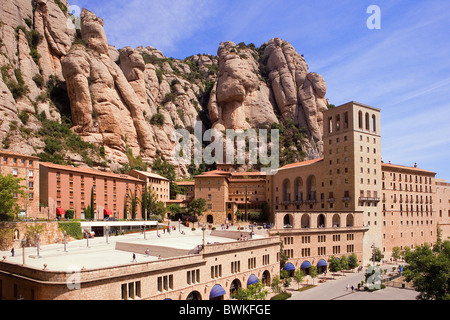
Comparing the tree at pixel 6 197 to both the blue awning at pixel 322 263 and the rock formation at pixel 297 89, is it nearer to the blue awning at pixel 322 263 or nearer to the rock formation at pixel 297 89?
the blue awning at pixel 322 263

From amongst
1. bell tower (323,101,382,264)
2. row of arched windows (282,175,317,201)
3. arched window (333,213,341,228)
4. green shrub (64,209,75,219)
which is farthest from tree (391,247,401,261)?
green shrub (64,209,75,219)

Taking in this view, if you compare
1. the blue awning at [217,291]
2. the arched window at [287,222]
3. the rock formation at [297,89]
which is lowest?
the blue awning at [217,291]

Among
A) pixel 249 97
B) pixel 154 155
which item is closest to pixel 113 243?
pixel 154 155

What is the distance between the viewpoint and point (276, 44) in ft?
478

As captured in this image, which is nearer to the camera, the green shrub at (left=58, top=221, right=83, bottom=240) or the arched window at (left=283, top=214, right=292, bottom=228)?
the green shrub at (left=58, top=221, right=83, bottom=240)

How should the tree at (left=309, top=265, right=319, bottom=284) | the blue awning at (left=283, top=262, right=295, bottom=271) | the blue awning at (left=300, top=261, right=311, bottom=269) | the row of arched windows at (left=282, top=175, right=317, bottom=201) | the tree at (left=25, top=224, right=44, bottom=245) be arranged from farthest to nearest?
the row of arched windows at (left=282, top=175, right=317, bottom=201)
the blue awning at (left=300, top=261, right=311, bottom=269)
the tree at (left=309, top=265, right=319, bottom=284)
the blue awning at (left=283, top=262, right=295, bottom=271)
the tree at (left=25, top=224, right=44, bottom=245)

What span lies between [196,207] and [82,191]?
2645cm

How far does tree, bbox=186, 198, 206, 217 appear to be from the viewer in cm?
8088

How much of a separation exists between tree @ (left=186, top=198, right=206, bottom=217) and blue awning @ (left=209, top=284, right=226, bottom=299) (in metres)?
44.0

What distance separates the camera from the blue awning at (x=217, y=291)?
3579 centimetres

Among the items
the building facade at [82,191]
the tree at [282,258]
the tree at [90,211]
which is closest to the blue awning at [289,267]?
the tree at [282,258]

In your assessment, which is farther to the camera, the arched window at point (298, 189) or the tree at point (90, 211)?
the arched window at point (298, 189)

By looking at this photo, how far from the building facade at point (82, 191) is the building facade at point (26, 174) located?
243cm

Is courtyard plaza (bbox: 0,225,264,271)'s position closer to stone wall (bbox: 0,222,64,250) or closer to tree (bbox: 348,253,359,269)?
stone wall (bbox: 0,222,64,250)
